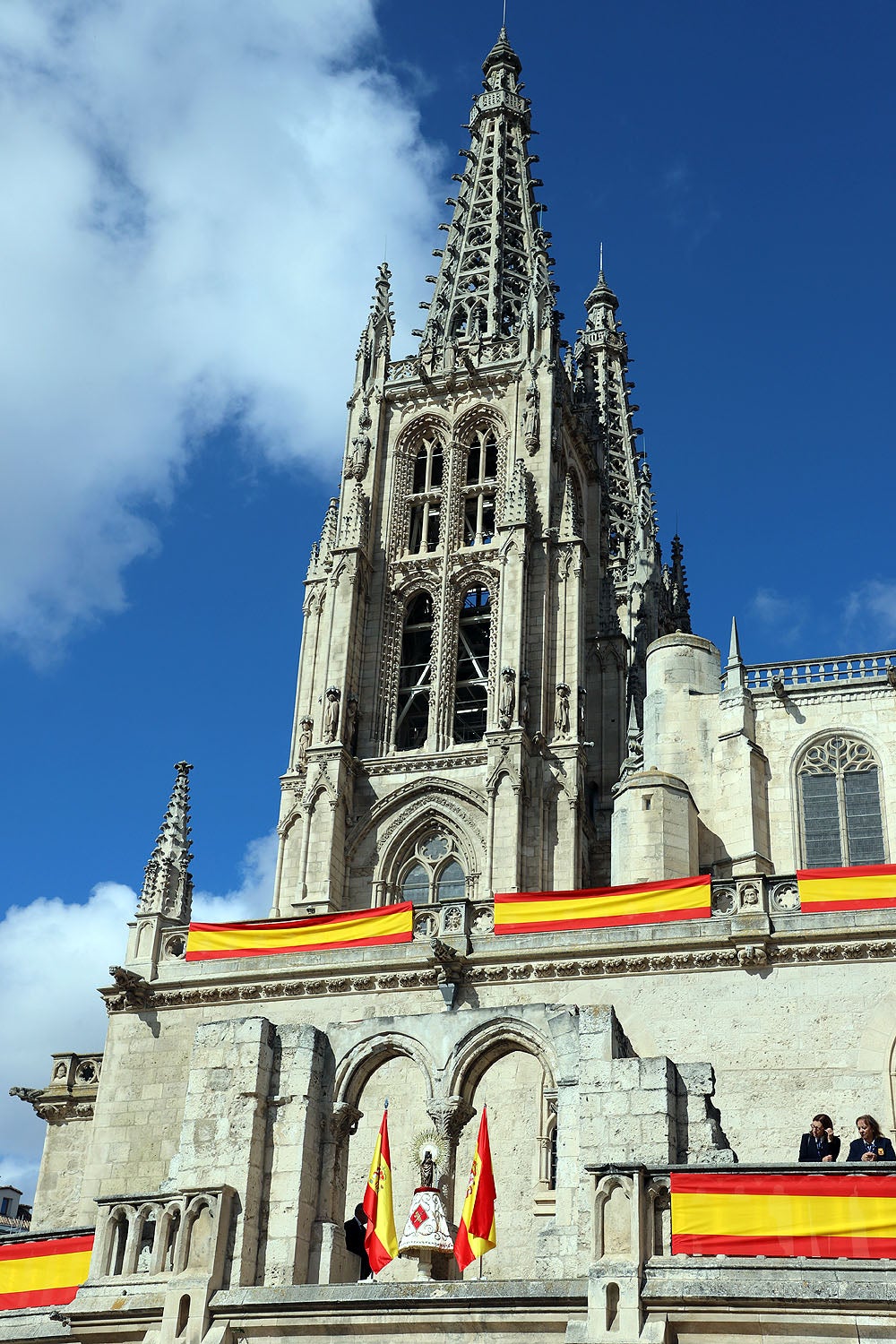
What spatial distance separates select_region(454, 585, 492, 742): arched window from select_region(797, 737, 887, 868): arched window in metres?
12.7

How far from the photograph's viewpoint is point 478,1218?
→ 1808cm

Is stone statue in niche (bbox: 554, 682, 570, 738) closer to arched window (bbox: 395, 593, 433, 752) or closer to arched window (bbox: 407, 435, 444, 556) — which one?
arched window (bbox: 395, 593, 433, 752)

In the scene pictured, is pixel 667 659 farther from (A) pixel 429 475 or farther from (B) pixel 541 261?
(B) pixel 541 261

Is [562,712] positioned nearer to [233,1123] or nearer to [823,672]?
[823,672]

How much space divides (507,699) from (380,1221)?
28.8 meters

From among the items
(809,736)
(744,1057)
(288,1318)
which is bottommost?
(288,1318)

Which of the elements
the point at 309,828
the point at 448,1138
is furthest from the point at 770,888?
the point at 309,828

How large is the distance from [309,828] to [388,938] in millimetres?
18978

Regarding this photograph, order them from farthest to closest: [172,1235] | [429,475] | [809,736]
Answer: [429,475] < [809,736] < [172,1235]

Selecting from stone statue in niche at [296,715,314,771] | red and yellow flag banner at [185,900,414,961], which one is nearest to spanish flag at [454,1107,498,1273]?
red and yellow flag banner at [185,900,414,961]

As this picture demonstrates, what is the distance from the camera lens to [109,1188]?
88.5 feet

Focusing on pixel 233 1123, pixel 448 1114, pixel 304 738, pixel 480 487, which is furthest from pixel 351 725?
pixel 233 1123

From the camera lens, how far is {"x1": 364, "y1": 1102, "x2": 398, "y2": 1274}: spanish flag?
1819 cm

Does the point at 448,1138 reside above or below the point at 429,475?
below
